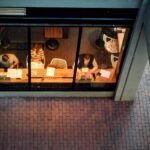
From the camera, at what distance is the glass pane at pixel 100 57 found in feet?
35.6

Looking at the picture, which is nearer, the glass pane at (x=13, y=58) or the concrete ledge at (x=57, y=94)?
the glass pane at (x=13, y=58)

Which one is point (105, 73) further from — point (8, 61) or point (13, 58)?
point (8, 61)

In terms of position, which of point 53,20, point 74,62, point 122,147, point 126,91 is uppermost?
point 53,20

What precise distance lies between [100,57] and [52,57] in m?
1.32

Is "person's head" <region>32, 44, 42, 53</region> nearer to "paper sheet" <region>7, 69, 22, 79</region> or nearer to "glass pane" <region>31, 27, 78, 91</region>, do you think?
"glass pane" <region>31, 27, 78, 91</region>

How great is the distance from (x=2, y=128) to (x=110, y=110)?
10.2ft

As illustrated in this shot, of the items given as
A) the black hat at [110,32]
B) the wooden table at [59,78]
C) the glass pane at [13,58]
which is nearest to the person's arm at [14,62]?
the glass pane at [13,58]

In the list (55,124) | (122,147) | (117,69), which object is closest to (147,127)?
(122,147)

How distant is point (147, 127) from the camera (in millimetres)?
11969

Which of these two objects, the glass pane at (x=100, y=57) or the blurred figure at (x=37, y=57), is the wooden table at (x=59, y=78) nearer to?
the glass pane at (x=100, y=57)

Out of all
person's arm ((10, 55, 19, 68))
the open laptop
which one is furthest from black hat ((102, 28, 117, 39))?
person's arm ((10, 55, 19, 68))

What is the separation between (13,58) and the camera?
11.6 m

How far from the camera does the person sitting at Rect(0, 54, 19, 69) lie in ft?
37.7

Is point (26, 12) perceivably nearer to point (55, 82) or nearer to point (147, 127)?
point (55, 82)
